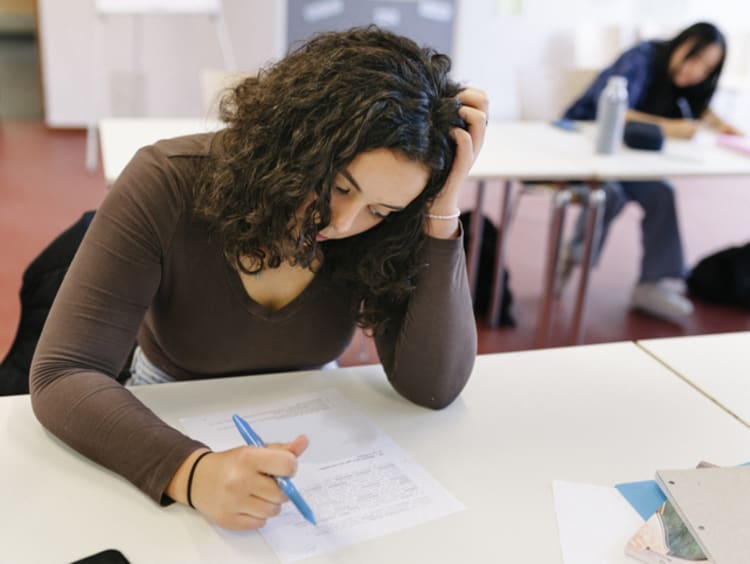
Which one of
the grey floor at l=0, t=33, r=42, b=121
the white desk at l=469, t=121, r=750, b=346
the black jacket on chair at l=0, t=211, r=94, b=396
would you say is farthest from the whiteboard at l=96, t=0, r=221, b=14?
the black jacket on chair at l=0, t=211, r=94, b=396

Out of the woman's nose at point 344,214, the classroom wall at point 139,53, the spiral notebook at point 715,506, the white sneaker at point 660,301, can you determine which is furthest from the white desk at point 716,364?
the classroom wall at point 139,53

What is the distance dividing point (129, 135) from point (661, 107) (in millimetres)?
2084

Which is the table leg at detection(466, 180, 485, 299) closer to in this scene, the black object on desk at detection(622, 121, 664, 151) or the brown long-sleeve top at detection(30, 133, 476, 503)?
the black object on desk at detection(622, 121, 664, 151)

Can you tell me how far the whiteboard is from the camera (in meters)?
3.96

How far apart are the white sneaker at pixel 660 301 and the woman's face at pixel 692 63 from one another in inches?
31.6

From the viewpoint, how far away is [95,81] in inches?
192

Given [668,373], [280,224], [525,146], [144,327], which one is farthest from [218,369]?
[525,146]

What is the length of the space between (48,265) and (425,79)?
0.72m

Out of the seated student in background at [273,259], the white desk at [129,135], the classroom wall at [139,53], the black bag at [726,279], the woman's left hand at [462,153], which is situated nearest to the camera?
the seated student in background at [273,259]

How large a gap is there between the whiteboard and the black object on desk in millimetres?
2354

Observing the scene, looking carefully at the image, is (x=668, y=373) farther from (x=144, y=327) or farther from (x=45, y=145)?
(x=45, y=145)

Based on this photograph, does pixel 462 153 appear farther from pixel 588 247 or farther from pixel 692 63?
pixel 692 63

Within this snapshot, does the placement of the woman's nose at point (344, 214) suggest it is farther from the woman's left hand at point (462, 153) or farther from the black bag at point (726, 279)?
the black bag at point (726, 279)

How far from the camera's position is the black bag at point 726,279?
339 cm
